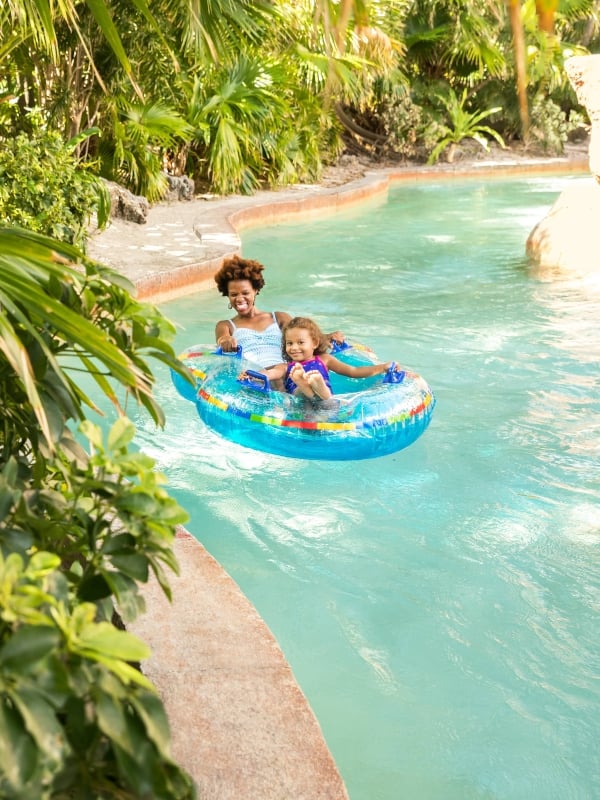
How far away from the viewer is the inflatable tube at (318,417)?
482cm

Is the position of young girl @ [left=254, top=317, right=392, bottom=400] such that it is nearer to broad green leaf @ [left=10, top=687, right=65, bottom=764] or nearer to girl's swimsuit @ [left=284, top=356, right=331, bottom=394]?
girl's swimsuit @ [left=284, top=356, right=331, bottom=394]

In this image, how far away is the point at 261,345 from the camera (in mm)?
5969

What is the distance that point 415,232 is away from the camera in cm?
1409

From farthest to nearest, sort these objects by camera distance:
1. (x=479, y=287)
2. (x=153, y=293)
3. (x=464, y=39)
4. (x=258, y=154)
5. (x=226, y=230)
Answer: (x=464, y=39) → (x=258, y=154) → (x=226, y=230) → (x=479, y=287) → (x=153, y=293)

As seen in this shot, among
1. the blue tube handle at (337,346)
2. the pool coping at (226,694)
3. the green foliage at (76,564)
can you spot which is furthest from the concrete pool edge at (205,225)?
the green foliage at (76,564)

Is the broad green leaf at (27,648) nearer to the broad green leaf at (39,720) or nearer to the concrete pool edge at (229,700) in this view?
the broad green leaf at (39,720)

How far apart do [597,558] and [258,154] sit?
43.0ft

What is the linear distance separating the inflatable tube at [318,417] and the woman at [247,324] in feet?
1.87

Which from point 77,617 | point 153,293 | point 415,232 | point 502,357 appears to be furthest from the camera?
point 415,232

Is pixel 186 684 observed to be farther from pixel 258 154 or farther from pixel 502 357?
pixel 258 154

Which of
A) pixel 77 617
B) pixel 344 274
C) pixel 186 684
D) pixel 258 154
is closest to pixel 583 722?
pixel 186 684

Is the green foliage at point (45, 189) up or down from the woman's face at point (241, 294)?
up

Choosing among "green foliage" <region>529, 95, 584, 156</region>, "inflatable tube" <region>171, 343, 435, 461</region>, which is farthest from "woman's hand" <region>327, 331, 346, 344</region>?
"green foliage" <region>529, 95, 584, 156</region>

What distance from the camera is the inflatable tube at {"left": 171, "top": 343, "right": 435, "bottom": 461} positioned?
4.82 meters
